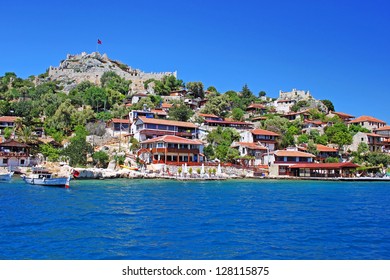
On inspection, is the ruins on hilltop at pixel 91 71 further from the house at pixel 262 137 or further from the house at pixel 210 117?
the house at pixel 262 137

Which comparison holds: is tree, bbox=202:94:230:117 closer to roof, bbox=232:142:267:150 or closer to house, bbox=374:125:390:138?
roof, bbox=232:142:267:150

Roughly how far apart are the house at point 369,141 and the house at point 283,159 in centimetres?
1046

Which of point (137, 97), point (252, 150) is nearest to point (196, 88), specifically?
point (137, 97)

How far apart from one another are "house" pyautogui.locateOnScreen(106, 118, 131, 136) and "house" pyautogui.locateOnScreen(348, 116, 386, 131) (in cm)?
4002

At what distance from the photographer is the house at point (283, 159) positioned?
48562mm

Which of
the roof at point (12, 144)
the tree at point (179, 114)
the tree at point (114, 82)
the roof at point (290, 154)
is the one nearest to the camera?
the roof at point (12, 144)

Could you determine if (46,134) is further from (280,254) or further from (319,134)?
(280,254)

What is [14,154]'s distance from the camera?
44.2 metres

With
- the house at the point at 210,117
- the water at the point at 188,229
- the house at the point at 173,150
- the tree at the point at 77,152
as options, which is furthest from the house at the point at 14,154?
the house at the point at 210,117

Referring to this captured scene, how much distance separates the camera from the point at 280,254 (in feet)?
36.0

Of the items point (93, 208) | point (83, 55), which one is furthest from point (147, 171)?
point (83, 55)

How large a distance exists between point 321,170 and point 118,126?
28338 millimetres

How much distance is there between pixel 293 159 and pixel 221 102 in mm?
22217

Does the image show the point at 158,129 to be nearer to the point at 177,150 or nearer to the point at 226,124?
the point at 177,150
